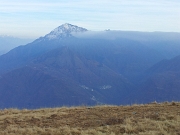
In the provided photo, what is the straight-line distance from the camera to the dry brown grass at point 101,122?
42.2ft

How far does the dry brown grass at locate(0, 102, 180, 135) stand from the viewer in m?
12.9

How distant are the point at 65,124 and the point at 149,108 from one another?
565 centimetres

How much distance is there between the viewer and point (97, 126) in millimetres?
13922

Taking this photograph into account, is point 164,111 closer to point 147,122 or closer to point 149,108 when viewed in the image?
point 149,108

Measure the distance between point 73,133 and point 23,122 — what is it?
4009 mm

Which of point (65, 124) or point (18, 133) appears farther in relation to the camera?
point (65, 124)

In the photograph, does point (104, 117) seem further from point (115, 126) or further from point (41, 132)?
point (41, 132)

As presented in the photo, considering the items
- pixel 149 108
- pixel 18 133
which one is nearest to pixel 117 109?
pixel 149 108

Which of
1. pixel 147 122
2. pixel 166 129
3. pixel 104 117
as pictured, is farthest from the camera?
pixel 104 117

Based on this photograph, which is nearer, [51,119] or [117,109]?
[51,119]

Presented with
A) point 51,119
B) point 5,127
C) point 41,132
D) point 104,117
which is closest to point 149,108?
point 104,117

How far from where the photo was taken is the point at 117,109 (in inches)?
698

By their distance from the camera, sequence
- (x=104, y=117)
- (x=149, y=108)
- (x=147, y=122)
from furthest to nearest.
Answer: (x=149, y=108) < (x=104, y=117) < (x=147, y=122)

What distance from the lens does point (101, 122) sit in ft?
47.9
